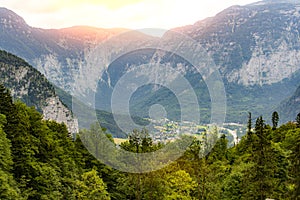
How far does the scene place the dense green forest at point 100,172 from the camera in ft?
160

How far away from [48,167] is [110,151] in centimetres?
2227

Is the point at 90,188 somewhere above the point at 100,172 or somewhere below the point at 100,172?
above

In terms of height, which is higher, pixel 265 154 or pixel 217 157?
pixel 265 154

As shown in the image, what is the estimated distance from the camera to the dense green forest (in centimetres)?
4888

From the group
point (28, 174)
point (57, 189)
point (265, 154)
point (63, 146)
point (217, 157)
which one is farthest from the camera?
point (217, 157)

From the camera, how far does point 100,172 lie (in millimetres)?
77188

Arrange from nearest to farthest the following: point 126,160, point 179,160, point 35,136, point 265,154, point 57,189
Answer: point 265,154
point 57,189
point 35,136
point 126,160
point 179,160

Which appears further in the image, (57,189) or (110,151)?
(110,151)

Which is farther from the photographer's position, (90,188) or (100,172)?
(100,172)

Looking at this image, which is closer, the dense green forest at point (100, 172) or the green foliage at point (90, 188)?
the dense green forest at point (100, 172)

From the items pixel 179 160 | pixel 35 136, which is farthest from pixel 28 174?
pixel 179 160

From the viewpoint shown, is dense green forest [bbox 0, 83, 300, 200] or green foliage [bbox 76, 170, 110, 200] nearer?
dense green forest [bbox 0, 83, 300, 200]

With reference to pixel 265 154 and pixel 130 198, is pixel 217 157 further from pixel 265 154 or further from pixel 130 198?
pixel 265 154

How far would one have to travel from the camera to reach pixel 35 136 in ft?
207
